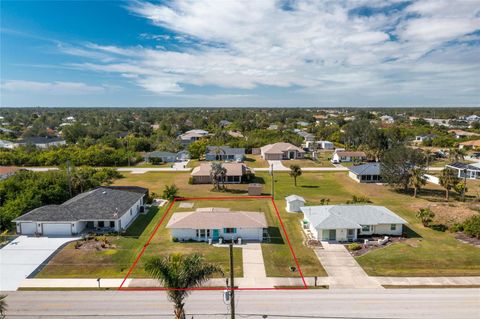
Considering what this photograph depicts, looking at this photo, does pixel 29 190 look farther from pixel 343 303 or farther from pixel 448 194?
pixel 448 194

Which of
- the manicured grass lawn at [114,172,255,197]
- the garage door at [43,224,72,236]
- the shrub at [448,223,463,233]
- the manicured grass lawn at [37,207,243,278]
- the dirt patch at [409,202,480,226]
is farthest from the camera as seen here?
the manicured grass lawn at [114,172,255,197]

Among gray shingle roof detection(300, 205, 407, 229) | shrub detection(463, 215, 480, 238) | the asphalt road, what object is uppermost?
gray shingle roof detection(300, 205, 407, 229)

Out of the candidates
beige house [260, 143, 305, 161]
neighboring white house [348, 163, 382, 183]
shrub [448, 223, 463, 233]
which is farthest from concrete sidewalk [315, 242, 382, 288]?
beige house [260, 143, 305, 161]

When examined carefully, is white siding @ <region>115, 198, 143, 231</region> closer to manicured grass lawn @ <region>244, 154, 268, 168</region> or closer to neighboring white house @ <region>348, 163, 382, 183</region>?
manicured grass lawn @ <region>244, 154, 268, 168</region>

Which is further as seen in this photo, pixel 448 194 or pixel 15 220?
pixel 448 194

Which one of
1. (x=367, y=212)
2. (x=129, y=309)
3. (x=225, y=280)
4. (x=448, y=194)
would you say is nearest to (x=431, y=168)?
(x=448, y=194)

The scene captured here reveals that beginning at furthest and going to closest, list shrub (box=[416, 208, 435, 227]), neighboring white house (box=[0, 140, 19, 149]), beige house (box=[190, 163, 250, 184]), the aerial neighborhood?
1. neighboring white house (box=[0, 140, 19, 149])
2. beige house (box=[190, 163, 250, 184])
3. shrub (box=[416, 208, 435, 227])
4. the aerial neighborhood
